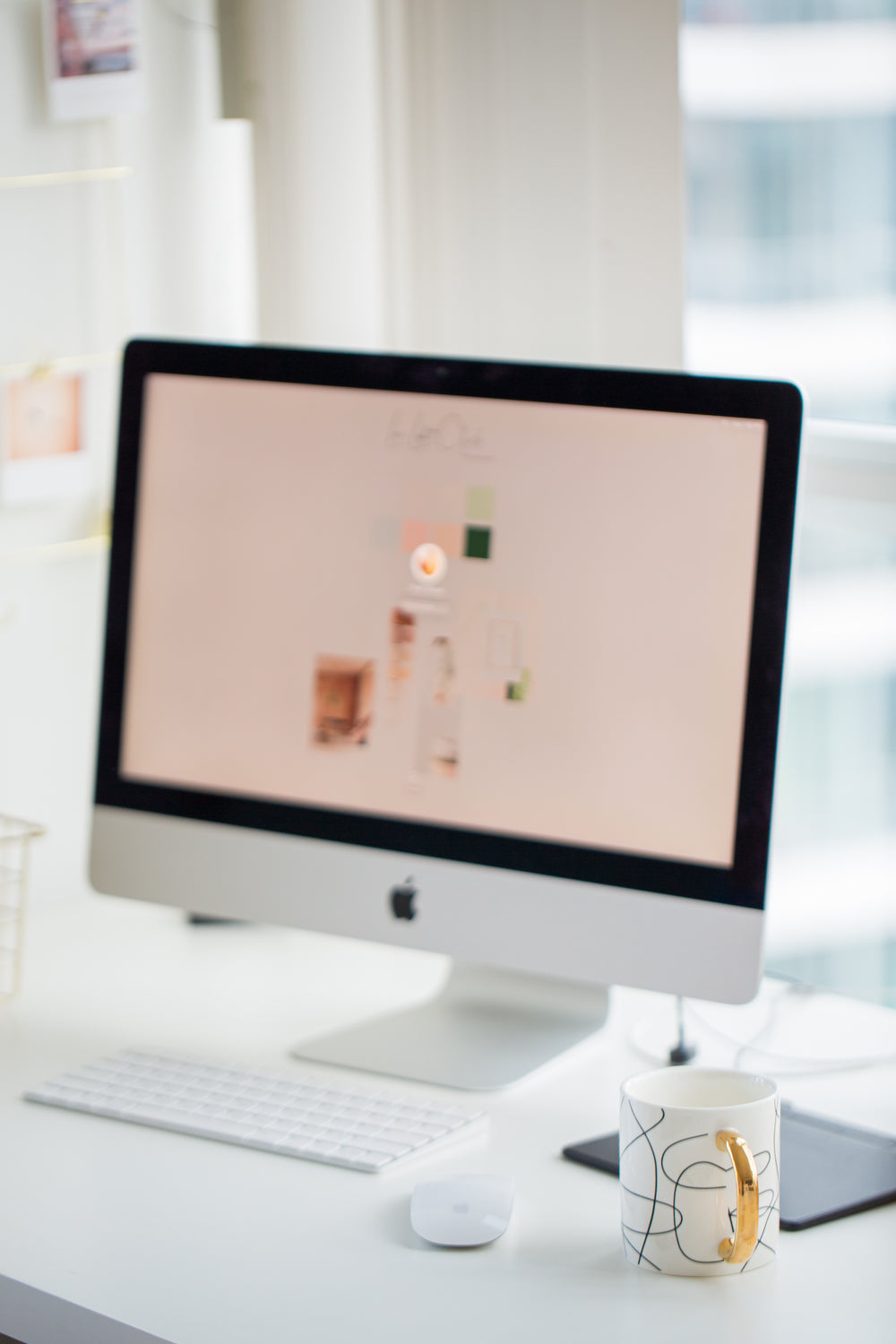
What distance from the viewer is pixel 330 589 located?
3.49 feet

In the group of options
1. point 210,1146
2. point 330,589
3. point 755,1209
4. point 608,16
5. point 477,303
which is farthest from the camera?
point 477,303

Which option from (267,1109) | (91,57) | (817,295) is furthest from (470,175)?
(817,295)

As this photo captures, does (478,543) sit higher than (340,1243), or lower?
higher

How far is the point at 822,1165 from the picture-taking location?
880 millimetres

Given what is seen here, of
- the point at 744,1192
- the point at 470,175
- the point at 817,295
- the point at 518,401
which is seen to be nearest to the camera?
the point at 744,1192

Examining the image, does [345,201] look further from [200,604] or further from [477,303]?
[200,604]

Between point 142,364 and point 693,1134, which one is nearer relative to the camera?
point 693,1134

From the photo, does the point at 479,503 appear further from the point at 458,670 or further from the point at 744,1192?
the point at 744,1192

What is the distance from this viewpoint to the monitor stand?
40.8 inches

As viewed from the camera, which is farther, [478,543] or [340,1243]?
[478,543]

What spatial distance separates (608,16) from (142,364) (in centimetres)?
48

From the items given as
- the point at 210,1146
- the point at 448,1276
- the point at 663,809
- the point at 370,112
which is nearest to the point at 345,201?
the point at 370,112

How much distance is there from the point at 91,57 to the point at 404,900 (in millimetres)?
819

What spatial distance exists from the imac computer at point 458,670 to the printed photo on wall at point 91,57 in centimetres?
38
